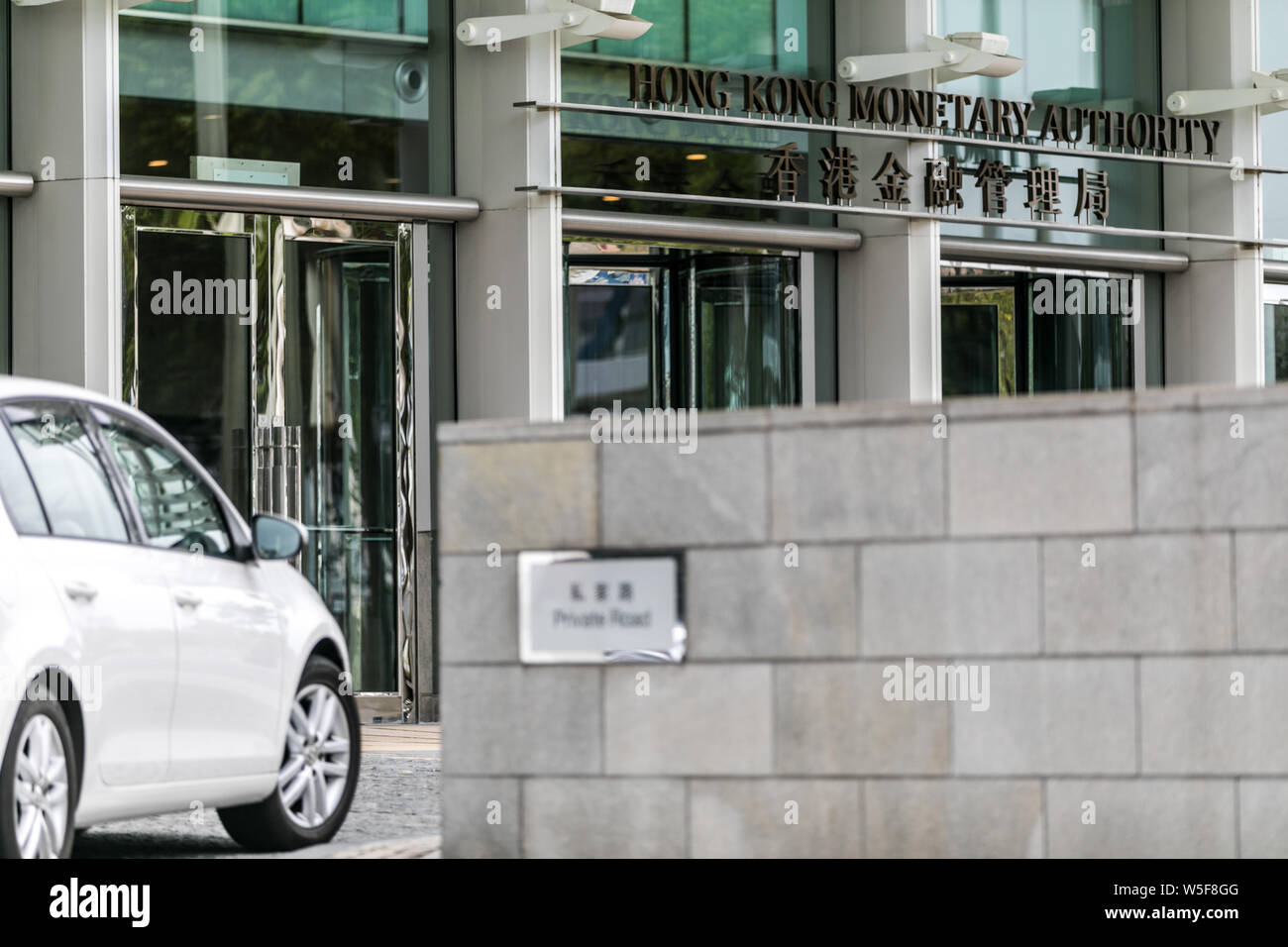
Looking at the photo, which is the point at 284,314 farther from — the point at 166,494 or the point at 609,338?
the point at 166,494

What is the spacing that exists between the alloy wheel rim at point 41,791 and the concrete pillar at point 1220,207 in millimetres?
14028

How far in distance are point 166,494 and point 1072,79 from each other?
1250cm

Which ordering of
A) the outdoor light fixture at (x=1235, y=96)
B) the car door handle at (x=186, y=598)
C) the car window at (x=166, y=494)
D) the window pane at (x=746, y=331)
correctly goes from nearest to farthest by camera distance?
the car door handle at (x=186, y=598) → the car window at (x=166, y=494) → the window pane at (x=746, y=331) → the outdoor light fixture at (x=1235, y=96)

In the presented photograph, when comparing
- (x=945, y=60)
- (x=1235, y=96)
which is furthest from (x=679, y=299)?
(x=1235, y=96)

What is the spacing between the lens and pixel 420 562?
15.3m

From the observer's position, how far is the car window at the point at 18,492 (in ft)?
21.8

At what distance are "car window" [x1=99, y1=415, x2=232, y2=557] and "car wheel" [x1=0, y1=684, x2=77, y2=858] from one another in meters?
0.96

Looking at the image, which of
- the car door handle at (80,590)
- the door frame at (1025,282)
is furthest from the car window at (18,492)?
the door frame at (1025,282)

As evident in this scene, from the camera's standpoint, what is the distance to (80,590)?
6.77m

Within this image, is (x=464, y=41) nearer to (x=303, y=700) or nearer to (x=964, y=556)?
(x=303, y=700)

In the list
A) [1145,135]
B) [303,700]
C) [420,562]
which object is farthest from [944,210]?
[303,700]

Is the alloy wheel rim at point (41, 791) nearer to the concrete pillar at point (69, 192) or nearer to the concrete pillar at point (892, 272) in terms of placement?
the concrete pillar at point (69, 192)

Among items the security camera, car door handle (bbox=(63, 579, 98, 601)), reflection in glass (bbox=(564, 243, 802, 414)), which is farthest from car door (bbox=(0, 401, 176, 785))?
reflection in glass (bbox=(564, 243, 802, 414))

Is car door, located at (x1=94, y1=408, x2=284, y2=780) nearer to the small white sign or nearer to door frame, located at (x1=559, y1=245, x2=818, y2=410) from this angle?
the small white sign
